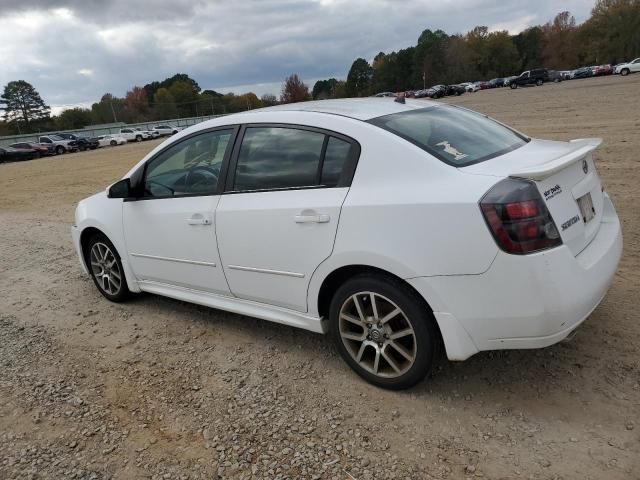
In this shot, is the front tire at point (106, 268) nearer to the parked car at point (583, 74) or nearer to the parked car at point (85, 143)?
the parked car at point (85, 143)

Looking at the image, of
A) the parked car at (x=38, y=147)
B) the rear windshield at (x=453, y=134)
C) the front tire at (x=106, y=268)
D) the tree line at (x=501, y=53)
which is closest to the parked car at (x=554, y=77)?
the tree line at (x=501, y=53)

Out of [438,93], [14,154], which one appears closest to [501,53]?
[438,93]

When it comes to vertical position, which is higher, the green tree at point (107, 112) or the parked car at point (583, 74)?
the green tree at point (107, 112)

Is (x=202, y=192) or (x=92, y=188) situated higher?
(x=202, y=192)

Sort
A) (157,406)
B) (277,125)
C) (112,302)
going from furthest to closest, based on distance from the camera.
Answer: (112,302) < (277,125) < (157,406)

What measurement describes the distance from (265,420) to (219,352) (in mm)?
958

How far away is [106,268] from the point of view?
484cm

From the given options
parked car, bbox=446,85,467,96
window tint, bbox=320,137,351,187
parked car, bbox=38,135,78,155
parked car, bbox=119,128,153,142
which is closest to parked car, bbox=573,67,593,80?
parked car, bbox=446,85,467,96

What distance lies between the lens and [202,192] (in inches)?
148

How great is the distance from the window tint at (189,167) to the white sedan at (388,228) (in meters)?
0.01

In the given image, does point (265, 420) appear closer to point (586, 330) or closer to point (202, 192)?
point (202, 192)

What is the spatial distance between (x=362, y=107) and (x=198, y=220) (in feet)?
4.70

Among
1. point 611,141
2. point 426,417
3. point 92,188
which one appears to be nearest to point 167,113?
point 92,188

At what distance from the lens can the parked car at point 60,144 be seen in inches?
1580
